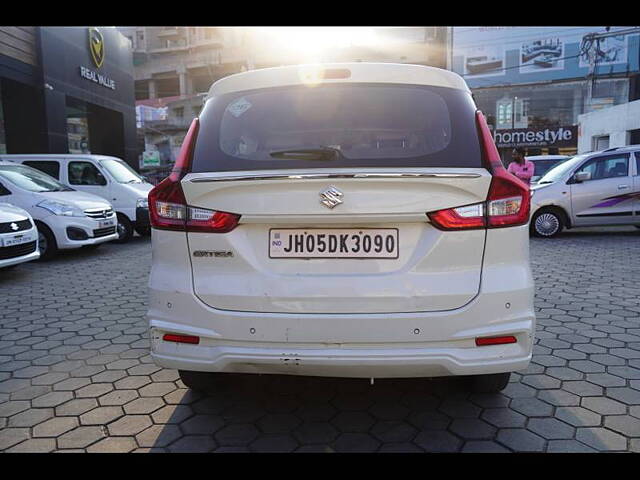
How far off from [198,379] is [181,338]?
2.22 feet

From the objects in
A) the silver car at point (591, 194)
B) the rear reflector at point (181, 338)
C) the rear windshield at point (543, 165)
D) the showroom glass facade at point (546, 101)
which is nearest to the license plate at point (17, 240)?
the rear reflector at point (181, 338)

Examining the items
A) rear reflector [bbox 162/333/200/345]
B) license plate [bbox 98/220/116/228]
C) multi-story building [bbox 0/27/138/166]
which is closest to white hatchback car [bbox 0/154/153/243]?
license plate [bbox 98/220/116/228]

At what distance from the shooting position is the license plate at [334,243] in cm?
236

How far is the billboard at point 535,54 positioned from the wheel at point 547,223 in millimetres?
31527

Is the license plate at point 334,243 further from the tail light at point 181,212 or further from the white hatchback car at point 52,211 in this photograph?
the white hatchback car at point 52,211

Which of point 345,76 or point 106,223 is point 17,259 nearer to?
point 106,223

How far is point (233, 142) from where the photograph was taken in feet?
8.71

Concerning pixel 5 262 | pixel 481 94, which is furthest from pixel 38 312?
pixel 481 94

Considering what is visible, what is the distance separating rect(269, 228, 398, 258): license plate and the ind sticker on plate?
29.1 inches

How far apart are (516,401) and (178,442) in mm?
1840

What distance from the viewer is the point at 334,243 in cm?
238
